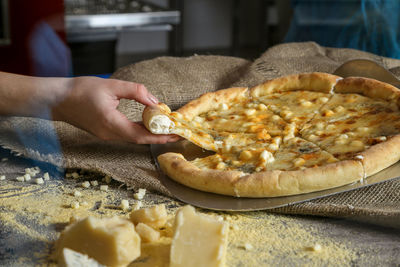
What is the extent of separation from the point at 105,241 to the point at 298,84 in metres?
0.97

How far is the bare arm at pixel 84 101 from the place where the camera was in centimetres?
129

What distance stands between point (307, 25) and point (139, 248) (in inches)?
92.3

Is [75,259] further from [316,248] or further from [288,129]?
[288,129]

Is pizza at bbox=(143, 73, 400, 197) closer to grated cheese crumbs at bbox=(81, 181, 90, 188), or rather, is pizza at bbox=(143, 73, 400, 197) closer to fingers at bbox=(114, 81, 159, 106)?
fingers at bbox=(114, 81, 159, 106)

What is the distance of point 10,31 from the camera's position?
2.92m

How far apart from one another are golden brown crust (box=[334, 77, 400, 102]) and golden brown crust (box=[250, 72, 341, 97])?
35mm

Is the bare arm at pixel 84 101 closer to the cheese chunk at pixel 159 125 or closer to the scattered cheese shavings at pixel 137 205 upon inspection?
the cheese chunk at pixel 159 125

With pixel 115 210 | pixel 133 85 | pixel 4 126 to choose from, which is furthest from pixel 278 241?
pixel 4 126

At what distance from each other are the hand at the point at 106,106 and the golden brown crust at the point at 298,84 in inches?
16.1

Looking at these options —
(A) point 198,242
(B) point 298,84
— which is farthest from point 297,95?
(A) point 198,242

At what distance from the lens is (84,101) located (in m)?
1.31

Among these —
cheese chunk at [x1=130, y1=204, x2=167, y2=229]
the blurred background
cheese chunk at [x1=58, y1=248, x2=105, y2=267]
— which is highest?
cheese chunk at [x1=58, y1=248, x2=105, y2=267]

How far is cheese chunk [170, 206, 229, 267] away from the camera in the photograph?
792mm

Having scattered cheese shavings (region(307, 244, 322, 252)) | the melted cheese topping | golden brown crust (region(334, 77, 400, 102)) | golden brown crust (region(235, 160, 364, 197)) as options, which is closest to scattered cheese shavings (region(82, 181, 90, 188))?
the melted cheese topping
